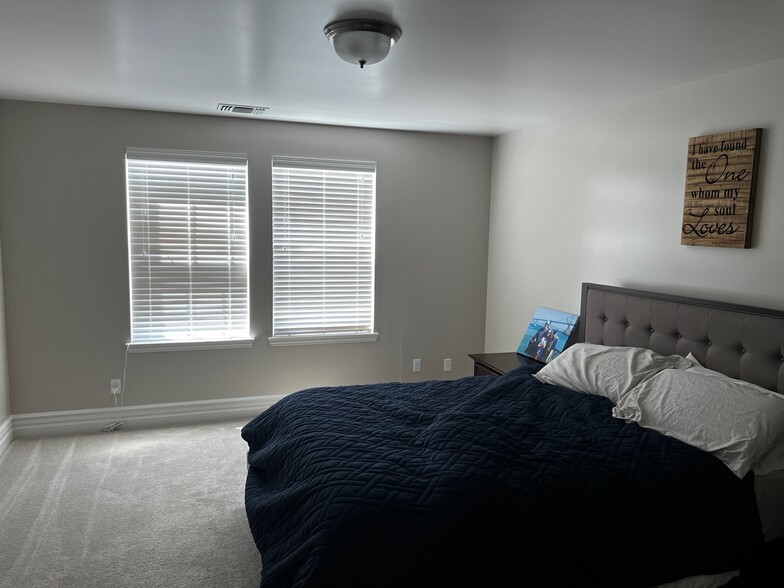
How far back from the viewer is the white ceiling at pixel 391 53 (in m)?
2.16

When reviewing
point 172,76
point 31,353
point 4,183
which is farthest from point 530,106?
point 31,353

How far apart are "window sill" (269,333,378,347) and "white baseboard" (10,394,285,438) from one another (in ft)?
1.52

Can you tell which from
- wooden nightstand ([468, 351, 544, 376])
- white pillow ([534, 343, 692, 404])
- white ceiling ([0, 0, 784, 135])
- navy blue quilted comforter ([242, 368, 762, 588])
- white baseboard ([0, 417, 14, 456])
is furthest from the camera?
wooden nightstand ([468, 351, 544, 376])

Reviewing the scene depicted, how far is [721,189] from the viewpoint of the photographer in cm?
290

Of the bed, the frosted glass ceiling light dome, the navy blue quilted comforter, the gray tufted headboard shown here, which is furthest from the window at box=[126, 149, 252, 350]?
the gray tufted headboard

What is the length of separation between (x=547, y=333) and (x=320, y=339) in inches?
72.9

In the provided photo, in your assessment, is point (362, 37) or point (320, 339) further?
point (320, 339)

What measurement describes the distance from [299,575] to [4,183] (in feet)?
11.7

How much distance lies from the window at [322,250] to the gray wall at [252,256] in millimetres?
89

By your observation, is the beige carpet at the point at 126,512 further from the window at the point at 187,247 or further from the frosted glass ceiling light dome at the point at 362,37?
the frosted glass ceiling light dome at the point at 362,37

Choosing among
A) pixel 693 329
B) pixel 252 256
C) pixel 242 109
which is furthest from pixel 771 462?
pixel 242 109

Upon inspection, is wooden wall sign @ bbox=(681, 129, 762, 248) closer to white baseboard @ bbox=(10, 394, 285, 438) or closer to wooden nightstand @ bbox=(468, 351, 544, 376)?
wooden nightstand @ bbox=(468, 351, 544, 376)

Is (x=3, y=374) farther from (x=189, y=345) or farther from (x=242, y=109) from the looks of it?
(x=242, y=109)

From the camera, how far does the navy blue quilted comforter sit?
183 cm
